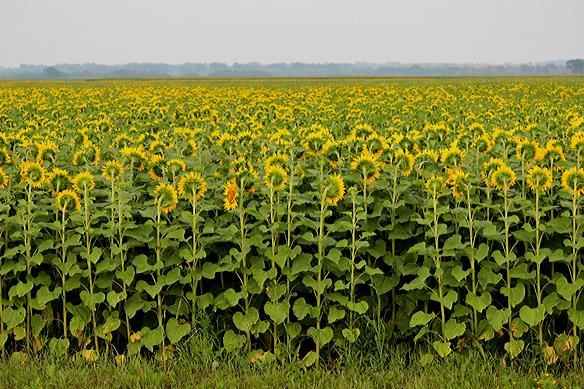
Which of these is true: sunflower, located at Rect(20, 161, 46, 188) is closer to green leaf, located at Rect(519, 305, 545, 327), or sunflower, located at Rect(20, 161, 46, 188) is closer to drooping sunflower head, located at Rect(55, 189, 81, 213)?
drooping sunflower head, located at Rect(55, 189, 81, 213)

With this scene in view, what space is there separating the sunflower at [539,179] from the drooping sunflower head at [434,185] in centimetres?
60

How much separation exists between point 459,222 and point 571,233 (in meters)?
0.81

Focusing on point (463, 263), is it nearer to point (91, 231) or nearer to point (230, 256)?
point (230, 256)

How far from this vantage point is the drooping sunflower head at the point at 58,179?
5.52 metres

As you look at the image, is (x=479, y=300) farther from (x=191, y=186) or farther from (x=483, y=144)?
(x=191, y=186)

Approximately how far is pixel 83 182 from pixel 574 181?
353cm

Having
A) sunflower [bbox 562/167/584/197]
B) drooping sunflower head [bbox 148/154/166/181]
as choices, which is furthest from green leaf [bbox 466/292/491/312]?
drooping sunflower head [bbox 148/154/166/181]

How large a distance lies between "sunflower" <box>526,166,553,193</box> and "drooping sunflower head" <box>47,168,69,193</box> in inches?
136

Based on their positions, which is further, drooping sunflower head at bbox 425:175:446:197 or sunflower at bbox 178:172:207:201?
sunflower at bbox 178:172:207:201

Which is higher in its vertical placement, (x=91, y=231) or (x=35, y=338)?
(x=91, y=231)

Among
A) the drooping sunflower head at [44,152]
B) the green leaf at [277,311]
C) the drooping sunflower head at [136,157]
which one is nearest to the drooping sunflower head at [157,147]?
the drooping sunflower head at [136,157]

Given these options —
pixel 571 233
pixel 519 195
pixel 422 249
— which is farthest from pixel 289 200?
pixel 571 233

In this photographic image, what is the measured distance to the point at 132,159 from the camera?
6016mm

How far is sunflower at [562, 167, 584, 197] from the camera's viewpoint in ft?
16.3
